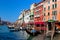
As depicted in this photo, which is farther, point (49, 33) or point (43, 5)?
point (43, 5)

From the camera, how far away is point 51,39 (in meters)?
38.5

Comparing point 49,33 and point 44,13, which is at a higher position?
point 44,13

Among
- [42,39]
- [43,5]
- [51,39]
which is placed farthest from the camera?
[43,5]

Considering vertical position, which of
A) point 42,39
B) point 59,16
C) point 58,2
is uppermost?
point 58,2

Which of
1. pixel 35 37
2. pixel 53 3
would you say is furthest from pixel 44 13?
pixel 35 37

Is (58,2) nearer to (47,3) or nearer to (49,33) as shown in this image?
(47,3)

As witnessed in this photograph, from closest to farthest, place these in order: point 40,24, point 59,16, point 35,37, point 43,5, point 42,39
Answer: point 42,39
point 35,37
point 59,16
point 40,24
point 43,5

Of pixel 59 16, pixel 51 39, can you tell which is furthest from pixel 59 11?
pixel 51 39

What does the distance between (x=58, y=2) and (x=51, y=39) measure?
16.6m

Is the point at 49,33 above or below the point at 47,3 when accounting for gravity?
below

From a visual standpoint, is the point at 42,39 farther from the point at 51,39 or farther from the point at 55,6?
the point at 55,6

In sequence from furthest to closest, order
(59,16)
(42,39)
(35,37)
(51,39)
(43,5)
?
(43,5), (59,16), (35,37), (42,39), (51,39)

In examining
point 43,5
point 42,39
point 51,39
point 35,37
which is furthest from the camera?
point 43,5

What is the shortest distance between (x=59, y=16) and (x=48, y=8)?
22.8 ft
